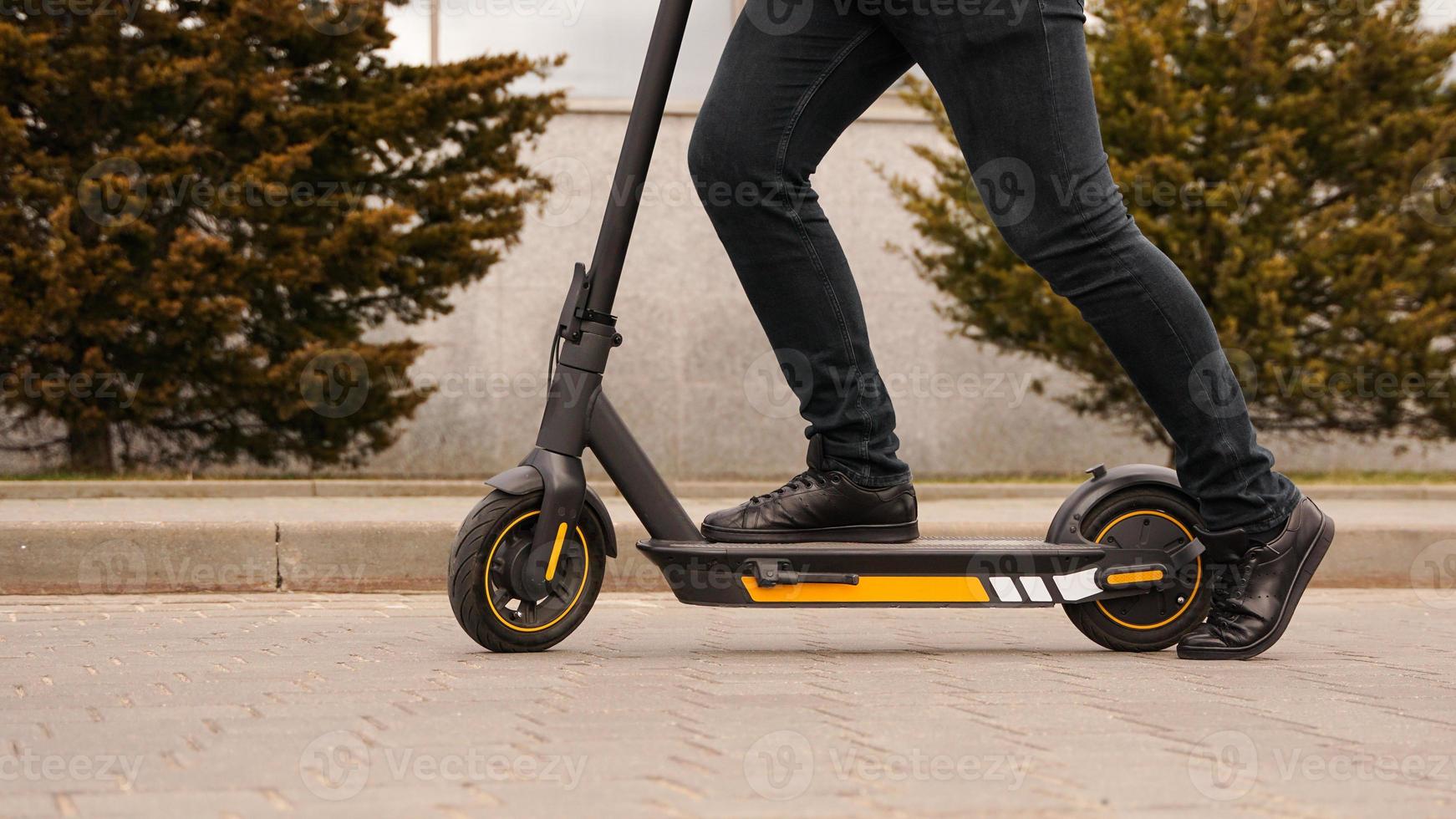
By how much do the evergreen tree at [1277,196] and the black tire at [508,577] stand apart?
26.2ft

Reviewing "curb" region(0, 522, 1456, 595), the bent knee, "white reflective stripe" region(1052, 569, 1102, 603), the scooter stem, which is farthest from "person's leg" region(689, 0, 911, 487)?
"curb" region(0, 522, 1456, 595)

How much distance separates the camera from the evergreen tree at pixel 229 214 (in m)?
9.79

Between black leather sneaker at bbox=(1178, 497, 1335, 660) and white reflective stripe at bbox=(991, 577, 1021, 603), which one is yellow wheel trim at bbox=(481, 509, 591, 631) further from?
black leather sneaker at bbox=(1178, 497, 1335, 660)

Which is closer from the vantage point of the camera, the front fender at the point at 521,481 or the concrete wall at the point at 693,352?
the front fender at the point at 521,481

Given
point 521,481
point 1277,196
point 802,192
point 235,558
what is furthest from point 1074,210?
point 1277,196

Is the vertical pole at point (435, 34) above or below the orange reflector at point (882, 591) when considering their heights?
above

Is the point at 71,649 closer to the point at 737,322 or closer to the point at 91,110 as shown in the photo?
the point at 91,110

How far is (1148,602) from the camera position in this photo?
354 centimetres

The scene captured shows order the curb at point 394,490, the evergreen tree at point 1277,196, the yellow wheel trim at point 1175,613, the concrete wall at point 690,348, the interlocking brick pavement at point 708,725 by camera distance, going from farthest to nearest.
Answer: the concrete wall at point 690,348 → the evergreen tree at point 1277,196 → the curb at point 394,490 → the yellow wheel trim at point 1175,613 → the interlocking brick pavement at point 708,725

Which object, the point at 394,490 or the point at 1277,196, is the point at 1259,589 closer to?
the point at 394,490

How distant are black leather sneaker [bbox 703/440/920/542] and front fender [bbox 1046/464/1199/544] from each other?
1.17ft

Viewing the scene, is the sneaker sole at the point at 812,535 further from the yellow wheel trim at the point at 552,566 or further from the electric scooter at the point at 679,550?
the yellow wheel trim at the point at 552,566

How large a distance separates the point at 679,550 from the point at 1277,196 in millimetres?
8853

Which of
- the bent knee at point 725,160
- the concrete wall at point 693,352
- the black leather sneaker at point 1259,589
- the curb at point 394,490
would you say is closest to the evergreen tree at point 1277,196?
the concrete wall at point 693,352
